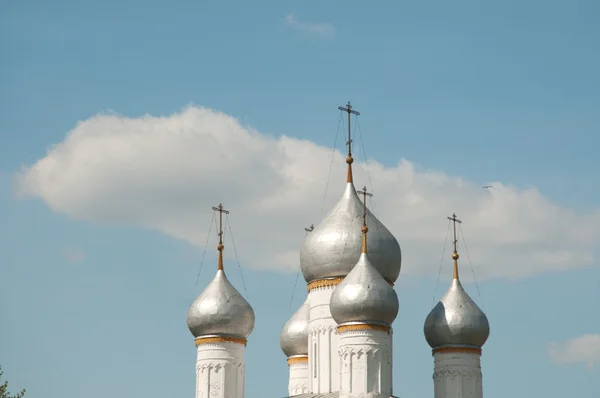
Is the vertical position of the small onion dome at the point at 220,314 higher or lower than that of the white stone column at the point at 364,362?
higher

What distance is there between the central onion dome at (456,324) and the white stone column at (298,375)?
5.50m

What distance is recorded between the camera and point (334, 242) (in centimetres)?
4244

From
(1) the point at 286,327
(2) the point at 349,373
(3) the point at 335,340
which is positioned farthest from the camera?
(1) the point at 286,327

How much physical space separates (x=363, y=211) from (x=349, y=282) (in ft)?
13.7

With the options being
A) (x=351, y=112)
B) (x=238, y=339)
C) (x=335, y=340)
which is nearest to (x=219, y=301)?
(x=238, y=339)

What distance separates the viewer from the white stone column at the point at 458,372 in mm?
43062

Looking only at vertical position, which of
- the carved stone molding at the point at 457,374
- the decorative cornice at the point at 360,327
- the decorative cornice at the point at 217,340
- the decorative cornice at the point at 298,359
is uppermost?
the decorative cornice at the point at 298,359

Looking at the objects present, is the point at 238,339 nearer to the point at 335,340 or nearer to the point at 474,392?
the point at 335,340

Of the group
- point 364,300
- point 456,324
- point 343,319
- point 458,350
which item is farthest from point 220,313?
point 458,350

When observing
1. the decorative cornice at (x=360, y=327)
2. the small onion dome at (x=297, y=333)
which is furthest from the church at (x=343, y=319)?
the small onion dome at (x=297, y=333)

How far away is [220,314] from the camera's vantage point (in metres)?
43.9

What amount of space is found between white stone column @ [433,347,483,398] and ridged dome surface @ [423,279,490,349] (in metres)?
0.24

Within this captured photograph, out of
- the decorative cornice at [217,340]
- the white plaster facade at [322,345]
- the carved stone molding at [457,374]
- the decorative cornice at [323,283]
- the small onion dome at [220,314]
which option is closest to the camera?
the white plaster facade at [322,345]

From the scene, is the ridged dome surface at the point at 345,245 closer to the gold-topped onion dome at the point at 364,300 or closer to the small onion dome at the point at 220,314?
the small onion dome at the point at 220,314
